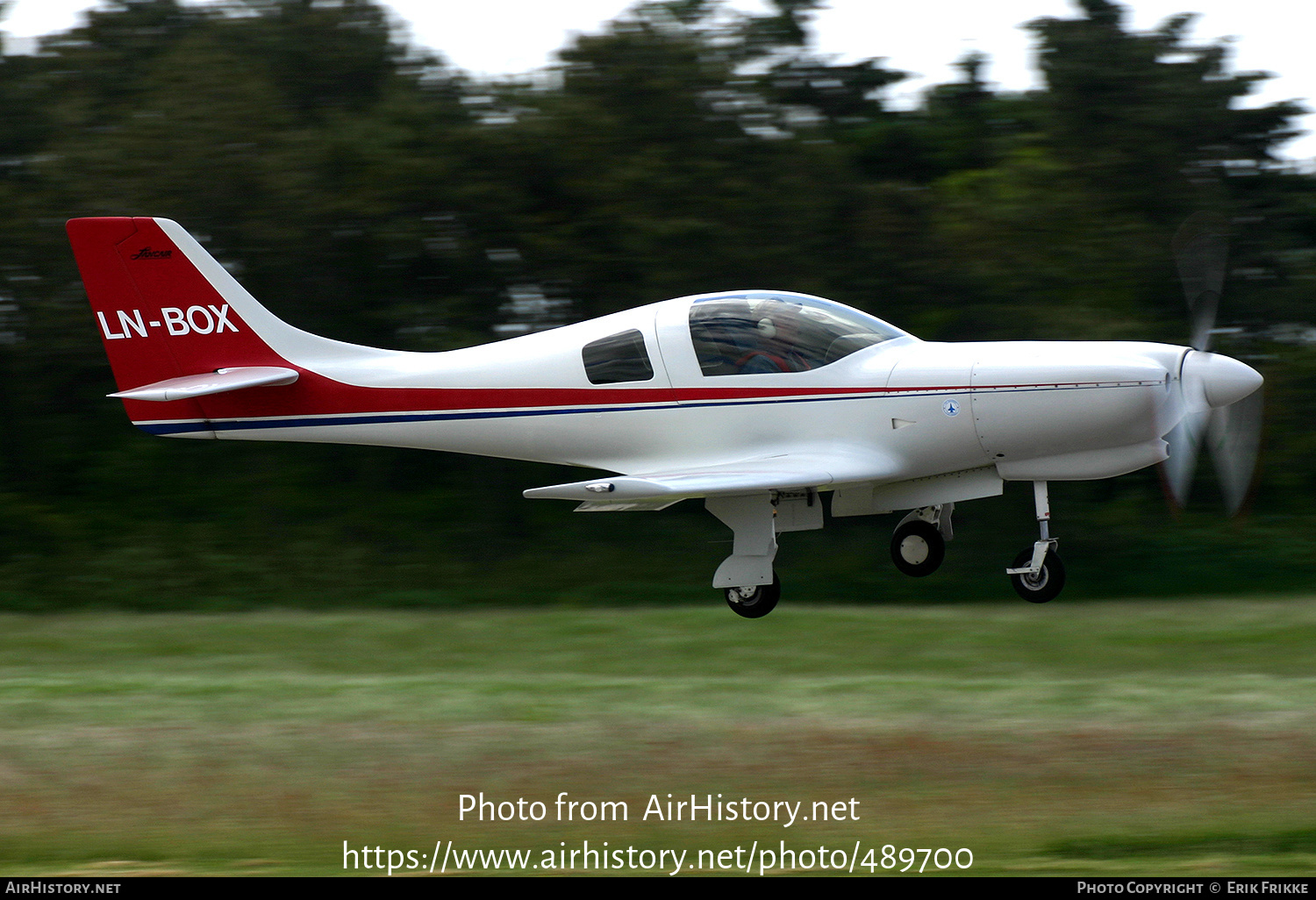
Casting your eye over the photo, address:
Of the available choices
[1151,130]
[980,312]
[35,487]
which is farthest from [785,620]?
[35,487]

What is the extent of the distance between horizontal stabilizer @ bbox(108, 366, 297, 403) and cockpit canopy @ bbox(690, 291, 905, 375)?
348 cm

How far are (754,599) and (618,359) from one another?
7.14ft

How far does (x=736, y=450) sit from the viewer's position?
9.81 metres

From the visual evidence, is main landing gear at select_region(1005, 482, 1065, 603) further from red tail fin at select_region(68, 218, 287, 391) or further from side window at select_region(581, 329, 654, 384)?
red tail fin at select_region(68, 218, 287, 391)

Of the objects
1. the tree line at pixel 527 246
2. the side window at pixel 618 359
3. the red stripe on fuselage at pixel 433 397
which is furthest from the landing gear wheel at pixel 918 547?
the tree line at pixel 527 246

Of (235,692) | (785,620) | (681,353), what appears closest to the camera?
(681,353)

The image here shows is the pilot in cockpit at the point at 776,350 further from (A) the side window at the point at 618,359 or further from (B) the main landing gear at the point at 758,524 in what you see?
(B) the main landing gear at the point at 758,524

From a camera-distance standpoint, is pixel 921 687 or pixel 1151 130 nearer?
pixel 921 687

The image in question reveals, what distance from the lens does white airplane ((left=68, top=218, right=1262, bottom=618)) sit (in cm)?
926

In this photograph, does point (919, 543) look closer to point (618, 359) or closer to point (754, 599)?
point (754, 599)

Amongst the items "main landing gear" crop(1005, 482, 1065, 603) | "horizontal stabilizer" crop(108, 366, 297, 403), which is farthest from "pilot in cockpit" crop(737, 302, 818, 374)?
"horizontal stabilizer" crop(108, 366, 297, 403)

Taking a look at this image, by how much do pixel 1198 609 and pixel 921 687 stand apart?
5060 millimetres

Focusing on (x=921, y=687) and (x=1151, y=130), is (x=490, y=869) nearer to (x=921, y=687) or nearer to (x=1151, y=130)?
(x=921, y=687)

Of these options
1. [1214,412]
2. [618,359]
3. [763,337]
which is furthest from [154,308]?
[1214,412]
